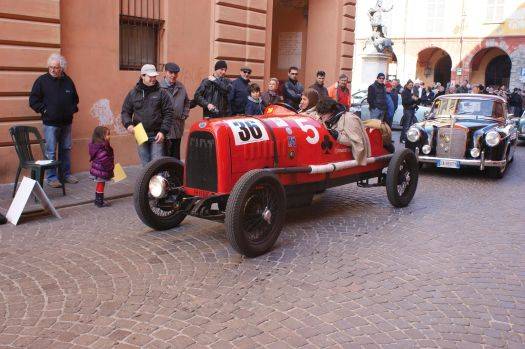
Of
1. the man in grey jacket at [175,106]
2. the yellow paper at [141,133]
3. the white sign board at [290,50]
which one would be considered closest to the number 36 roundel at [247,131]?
the yellow paper at [141,133]

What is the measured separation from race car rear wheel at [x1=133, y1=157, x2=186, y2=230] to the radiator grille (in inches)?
11.5

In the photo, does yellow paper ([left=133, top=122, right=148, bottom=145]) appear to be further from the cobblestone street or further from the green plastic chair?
the green plastic chair

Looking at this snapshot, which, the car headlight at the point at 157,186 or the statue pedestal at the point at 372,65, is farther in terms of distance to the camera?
the statue pedestal at the point at 372,65

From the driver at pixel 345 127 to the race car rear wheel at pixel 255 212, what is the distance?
5.83 feet

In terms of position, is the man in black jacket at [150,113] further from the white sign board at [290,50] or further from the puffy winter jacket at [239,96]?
the white sign board at [290,50]

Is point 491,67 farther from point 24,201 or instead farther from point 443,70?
point 24,201

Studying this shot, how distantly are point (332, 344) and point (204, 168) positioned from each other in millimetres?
2579

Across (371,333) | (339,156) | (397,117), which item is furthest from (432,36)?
(371,333)

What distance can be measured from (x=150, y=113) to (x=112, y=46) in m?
2.87

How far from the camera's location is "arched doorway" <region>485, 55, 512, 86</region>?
40000 mm

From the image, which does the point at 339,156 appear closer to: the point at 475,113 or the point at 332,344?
the point at 332,344

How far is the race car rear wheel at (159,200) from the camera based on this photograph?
5.80m

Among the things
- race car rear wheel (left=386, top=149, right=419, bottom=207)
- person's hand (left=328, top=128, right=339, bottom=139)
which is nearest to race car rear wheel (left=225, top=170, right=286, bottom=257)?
person's hand (left=328, top=128, right=339, bottom=139)

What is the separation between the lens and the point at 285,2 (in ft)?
52.7
